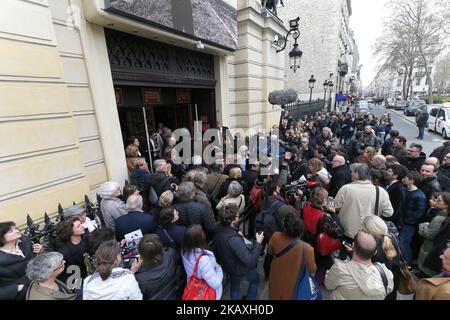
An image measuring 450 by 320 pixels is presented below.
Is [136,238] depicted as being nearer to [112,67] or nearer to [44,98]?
[44,98]

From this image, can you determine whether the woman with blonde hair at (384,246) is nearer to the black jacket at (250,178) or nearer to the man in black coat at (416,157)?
the black jacket at (250,178)

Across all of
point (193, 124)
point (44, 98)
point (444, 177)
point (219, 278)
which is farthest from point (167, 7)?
point (444, 177)

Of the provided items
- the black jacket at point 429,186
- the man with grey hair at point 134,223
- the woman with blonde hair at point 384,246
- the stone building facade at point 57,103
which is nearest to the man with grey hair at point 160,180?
the man with grey hair at point 134,223

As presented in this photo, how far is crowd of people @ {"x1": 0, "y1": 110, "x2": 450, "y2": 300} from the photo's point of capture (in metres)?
1.93

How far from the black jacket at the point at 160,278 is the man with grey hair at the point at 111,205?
123 cm

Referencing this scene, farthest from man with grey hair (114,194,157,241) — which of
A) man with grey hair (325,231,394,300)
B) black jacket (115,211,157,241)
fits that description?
man with grey hair (325,231,394,300)

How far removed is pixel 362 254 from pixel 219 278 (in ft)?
4.57

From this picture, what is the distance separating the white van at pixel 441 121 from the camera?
12.9m

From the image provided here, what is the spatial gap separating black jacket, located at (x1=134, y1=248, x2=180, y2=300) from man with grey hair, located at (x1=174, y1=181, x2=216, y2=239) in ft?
2.11

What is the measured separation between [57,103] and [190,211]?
2630 millimetres

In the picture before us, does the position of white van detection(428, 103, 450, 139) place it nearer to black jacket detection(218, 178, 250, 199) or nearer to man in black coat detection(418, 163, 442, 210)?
man in black coat detection(418, 163, 442, 210)

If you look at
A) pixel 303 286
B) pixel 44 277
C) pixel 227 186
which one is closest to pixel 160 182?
pixel 227 186

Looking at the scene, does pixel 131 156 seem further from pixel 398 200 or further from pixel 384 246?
pixel 398 200
